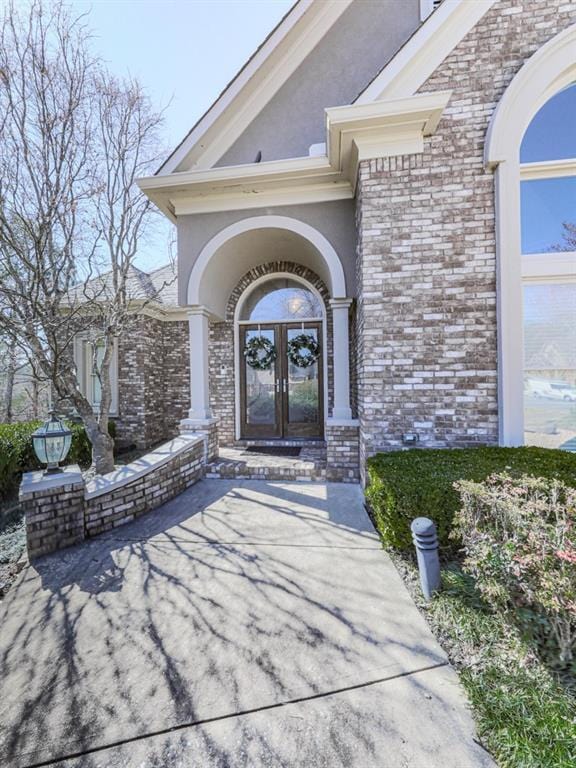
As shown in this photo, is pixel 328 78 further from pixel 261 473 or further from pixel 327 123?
pixel 261 473

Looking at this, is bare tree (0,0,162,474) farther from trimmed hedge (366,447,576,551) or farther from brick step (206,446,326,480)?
trimmed hedge (366,447,576,551)

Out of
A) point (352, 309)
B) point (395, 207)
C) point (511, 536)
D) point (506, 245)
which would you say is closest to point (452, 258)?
point (506, 245)

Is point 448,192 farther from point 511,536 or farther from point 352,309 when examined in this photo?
point 511,536

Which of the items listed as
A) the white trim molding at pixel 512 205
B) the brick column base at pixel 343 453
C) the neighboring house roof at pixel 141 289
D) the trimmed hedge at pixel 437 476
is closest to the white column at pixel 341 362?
the brick column base at pixel 343 453

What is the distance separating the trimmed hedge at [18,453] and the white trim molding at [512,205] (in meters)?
7.74

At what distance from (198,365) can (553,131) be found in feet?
20.7

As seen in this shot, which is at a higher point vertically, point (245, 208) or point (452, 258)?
point (245, 208)

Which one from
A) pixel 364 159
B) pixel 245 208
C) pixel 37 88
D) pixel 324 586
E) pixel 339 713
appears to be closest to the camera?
pixel 339 713

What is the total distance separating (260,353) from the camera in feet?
26.9

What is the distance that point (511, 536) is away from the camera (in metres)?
2.68

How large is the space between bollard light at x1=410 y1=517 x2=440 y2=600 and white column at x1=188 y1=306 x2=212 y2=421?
178 inches

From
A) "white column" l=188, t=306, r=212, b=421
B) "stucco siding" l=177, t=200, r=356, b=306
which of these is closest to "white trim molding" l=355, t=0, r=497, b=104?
"stucco siding" l=177, t=200, r=356, b=306

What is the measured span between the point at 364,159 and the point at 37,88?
5429 mm

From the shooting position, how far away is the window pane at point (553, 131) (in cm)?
466
